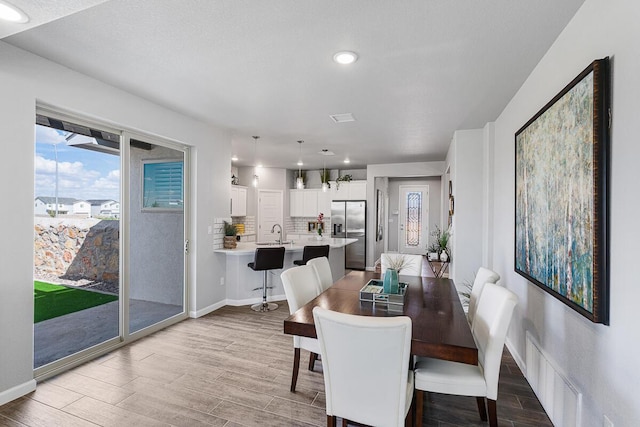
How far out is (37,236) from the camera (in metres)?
2.67

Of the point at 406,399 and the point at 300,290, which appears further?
the point at 300,290

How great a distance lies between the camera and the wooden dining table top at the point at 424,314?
65.6 inches

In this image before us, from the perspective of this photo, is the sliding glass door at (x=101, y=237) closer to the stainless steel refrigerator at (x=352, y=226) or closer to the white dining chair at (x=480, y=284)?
the white dining chair at (x=480, y=284)

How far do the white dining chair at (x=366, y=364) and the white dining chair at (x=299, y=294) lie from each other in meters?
0.70

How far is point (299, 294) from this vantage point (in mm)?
2631

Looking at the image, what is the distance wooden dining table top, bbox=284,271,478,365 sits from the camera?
1667mm

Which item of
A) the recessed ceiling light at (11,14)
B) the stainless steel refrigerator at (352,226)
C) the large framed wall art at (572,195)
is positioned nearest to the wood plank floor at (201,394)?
the large framed wall art at (572,195)

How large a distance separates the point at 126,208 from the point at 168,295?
1.24 metres

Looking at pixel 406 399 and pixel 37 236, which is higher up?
pixel 37 236

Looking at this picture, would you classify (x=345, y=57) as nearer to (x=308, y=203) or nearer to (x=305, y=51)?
(x=305, y=51)

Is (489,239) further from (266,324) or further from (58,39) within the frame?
(58,39)

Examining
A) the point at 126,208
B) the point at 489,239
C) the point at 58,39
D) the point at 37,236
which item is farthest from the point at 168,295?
the point at 489,239

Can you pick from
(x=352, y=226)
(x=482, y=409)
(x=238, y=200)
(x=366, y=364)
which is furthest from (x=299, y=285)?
(x=238, y=200)

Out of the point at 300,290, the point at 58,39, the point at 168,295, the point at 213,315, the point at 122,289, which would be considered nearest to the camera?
the point at 58,39
